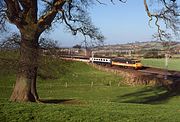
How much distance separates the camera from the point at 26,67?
16.5 m

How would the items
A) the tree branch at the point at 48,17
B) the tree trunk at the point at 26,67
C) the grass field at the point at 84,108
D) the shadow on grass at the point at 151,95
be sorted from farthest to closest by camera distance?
the shadow on grass at the point at 151,95 → the tree branch at the point at 48,17 → the tree trunk at the point at 26,67 → the grass field at the point at 84,108

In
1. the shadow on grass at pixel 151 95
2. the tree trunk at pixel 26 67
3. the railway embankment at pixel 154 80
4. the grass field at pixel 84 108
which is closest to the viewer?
the grass field at pixel 84 108

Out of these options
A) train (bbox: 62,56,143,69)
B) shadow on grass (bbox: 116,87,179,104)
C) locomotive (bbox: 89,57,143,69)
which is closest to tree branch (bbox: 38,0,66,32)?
shadow on grass (bbox: 116,87,179,104)

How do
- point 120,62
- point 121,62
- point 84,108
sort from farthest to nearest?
point 120,62, point 121,62, point 84,108

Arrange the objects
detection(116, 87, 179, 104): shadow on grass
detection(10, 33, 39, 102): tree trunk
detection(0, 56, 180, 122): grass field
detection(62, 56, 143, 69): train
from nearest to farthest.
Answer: detection(0, 56, 180, 122): grass field
detection(10, 33, 39, 102): tree trunk
detection(116, 87, 179, 104): shadow on grass
detection(62, 56, 143, 69): train

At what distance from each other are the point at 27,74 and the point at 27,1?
3.03 m

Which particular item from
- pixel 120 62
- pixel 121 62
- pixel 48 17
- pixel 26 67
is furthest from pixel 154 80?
pixel 26 67

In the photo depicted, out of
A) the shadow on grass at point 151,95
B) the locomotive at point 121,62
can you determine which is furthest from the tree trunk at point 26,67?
the locomotive at point 121,62

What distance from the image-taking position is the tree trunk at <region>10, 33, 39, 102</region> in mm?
16438

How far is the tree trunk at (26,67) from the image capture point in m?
16.4

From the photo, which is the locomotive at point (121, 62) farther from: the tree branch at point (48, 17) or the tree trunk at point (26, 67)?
the tree trunk at point (26, 67)

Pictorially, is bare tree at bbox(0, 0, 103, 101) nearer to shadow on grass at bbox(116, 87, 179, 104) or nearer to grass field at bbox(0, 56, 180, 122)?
grass field at bbox(0, 56, 180, 122)

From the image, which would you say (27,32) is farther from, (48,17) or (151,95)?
(151,95)

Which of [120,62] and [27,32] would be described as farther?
[120,62]
